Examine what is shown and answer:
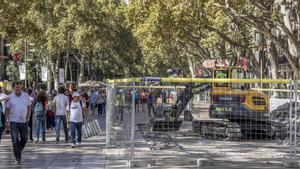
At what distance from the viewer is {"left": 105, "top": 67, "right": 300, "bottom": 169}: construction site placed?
1284cm

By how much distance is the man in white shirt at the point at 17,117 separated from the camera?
1242cm

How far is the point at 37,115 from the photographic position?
16.7 metres

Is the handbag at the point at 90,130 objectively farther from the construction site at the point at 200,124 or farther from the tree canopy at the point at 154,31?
the tree canopy at the point at 154,31

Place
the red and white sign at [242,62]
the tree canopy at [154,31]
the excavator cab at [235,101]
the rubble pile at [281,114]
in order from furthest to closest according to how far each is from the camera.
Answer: the red and white sign at [242,62]
the tree canopy at [154,31]
the excavator cab at [235,101]
the rubble pile at [281,114]

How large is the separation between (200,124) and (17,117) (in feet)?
18.4

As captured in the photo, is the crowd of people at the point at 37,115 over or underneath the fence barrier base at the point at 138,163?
over

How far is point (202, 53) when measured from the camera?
149ft

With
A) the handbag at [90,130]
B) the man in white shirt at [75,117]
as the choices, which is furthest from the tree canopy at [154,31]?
the man in white shirt at [75,117]

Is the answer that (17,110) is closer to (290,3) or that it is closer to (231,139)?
(231,139)

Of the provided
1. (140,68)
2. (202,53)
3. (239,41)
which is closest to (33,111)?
(239,41)

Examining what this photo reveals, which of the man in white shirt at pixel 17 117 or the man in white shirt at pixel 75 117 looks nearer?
the man in white shirt at pixel 17 117

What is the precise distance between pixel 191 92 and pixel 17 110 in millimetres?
6434

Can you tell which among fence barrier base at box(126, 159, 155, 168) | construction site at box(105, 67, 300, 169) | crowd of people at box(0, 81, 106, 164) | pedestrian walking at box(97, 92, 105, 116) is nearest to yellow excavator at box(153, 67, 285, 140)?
construction site at box(105, 67, 300, 169)

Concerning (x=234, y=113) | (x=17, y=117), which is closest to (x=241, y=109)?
(x=234, y=113)
